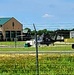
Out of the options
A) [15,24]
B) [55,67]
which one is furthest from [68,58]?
[15,24]

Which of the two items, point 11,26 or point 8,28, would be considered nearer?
point 8,28

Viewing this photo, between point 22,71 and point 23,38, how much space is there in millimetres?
78732

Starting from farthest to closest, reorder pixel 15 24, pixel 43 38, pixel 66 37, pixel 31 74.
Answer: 1. pixel 15 24
2. pixel 66 37
3. pixel 43 38
4. pixel 31 74

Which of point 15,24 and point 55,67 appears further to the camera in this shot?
point 15,24

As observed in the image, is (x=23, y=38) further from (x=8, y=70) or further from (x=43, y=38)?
(x=8, y=70)

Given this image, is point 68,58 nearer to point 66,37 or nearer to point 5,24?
point 66,37

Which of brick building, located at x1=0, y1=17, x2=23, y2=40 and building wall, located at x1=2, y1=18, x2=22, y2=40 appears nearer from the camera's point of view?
brick building, located at x1=0, y1=17, x2=23, y2=40

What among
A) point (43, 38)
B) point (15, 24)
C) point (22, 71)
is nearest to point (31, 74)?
point (22, 71)

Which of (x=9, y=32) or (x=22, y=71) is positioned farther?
(x=9, y=32)

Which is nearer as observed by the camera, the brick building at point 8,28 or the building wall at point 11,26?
the brick building at point 8,28

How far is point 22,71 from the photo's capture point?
53.2ft

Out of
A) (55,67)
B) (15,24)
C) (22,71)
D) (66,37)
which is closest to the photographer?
(22,71)

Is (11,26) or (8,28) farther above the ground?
(11,26)

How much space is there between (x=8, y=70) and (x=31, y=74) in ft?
6.45
